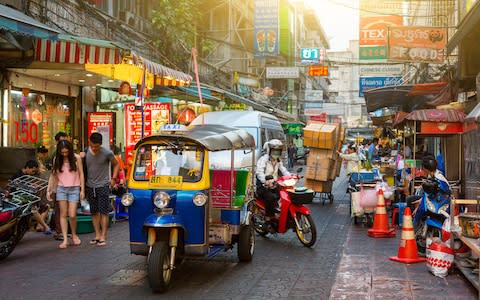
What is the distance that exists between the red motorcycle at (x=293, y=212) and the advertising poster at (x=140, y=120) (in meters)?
5.58

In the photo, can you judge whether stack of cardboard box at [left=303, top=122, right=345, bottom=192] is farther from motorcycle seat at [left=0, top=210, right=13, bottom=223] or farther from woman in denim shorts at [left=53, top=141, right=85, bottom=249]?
motorcycle seat at [left=0, top=210, right=13, bottom=223]

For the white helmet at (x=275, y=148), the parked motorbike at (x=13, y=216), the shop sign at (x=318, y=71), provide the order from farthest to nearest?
1. the shop sign at (x=318, y=71)
2. the white helmet at (x=275, y=148)
3. the parked motorbike at (x=13, y=216)

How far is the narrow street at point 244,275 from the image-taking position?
6430 millimetres

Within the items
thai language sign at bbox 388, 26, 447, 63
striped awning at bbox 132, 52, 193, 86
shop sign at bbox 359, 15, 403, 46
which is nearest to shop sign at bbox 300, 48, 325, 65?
shop sign at bbox 359, 15, 403, 46

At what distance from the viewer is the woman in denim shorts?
9.27 metres

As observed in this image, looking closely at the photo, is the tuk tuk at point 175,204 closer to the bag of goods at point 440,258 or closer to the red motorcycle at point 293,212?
the red motorcycle at point 293,212

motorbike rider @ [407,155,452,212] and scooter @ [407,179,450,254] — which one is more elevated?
motorbike rider @ [407,155,452,212]

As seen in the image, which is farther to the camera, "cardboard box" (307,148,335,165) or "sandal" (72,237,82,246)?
"cardboard box" (307,148,335,165)

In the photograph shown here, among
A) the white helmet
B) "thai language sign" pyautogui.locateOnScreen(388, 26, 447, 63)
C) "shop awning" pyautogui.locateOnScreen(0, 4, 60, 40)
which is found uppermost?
"thai language sign" pyautogui.locateOnScreen(388, 26, 447, 63)

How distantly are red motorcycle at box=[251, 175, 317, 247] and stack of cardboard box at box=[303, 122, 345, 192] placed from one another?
5.83m

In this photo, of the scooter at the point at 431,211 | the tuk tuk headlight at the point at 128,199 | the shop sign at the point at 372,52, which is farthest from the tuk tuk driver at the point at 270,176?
the shop sign at the point at 372,52

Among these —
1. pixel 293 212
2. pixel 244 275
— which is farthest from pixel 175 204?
pixel 293 212

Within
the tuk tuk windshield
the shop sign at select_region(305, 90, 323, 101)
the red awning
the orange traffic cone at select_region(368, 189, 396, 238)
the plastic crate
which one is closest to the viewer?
the tuk tuk windshield

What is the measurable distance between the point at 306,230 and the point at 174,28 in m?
14.9
